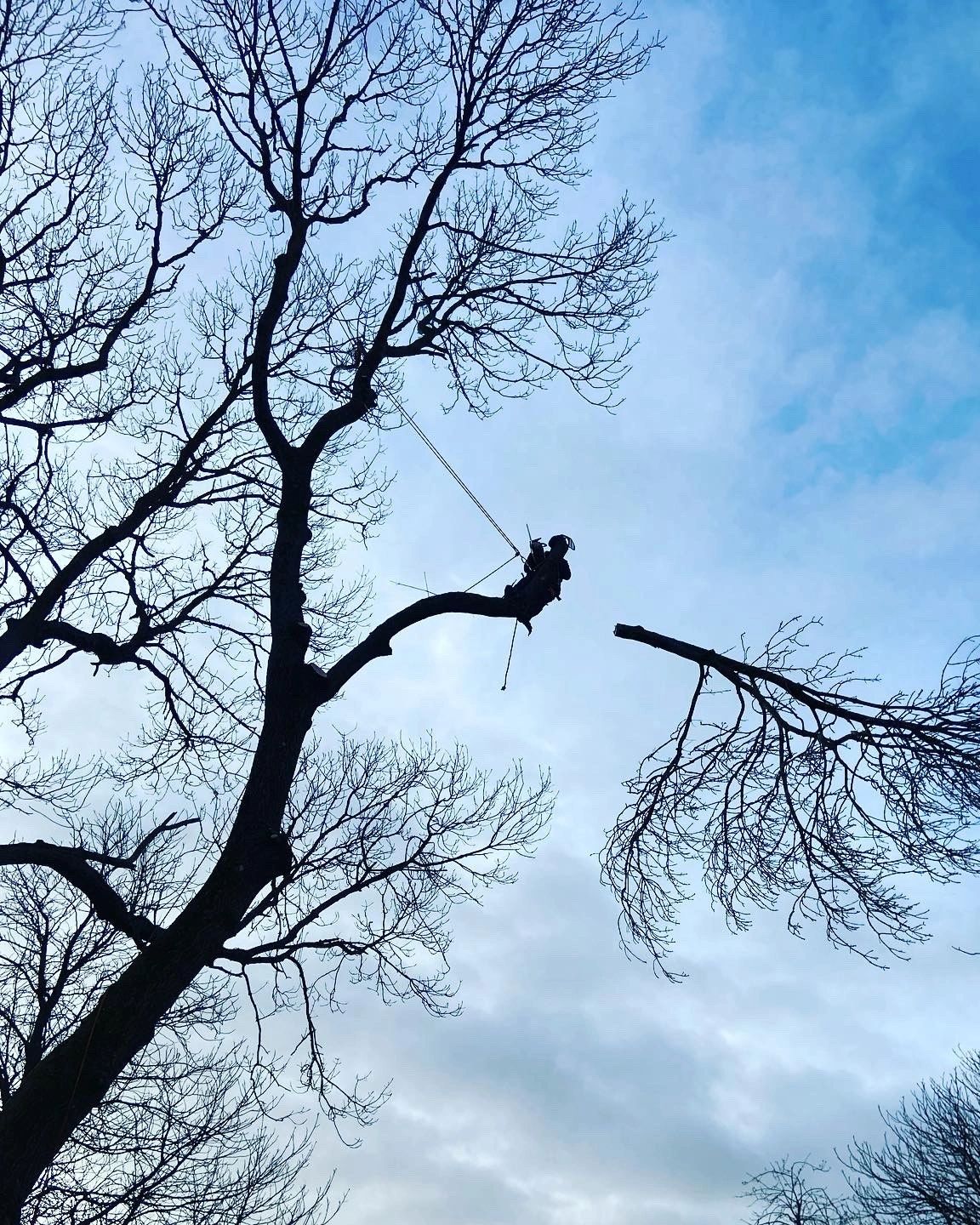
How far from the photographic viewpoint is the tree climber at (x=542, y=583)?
5957mm

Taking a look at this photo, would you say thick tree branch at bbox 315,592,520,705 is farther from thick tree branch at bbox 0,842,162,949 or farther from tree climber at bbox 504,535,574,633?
thick tree branch at bbox 0,842,162,949

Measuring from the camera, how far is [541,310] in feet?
26.8

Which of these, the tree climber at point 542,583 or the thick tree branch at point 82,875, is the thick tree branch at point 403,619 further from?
the thick tree branch at point 82,875

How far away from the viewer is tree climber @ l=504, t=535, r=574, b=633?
5957 mm

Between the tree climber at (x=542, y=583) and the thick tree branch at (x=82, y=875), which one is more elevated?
the tree climber at (x=542, y=583)

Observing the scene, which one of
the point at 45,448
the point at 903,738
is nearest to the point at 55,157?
the point at 45,448

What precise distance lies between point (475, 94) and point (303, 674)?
4.66 m

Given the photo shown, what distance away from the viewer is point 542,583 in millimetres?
5949

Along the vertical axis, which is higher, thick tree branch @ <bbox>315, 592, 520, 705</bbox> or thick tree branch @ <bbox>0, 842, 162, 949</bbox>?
Result: thick tree branch @ <bbox>315, 592, 520, 705</bbox>

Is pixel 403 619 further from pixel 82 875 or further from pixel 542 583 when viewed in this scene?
pixel 82 875

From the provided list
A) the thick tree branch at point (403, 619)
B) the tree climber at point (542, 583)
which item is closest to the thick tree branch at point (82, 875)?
the thick tree branch at point (403, 619)

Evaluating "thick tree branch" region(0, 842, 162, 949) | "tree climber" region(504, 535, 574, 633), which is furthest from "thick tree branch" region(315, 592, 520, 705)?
"thick tree branch" region(0, 842, 162, 949)

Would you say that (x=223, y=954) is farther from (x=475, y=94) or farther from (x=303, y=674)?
(x=475, y=94)

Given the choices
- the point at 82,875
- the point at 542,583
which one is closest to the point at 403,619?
the point at 542,583
